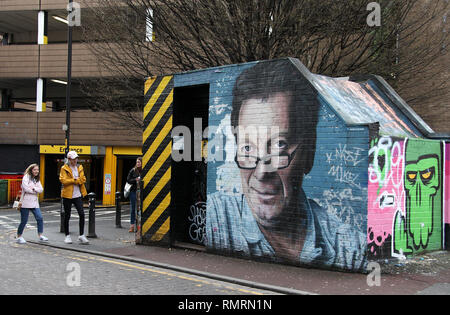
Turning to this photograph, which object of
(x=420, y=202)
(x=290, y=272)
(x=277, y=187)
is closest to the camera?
(x=290, y=272)

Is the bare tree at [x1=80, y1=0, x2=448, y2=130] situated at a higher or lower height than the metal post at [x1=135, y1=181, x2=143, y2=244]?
higher

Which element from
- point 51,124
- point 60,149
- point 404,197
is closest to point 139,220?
point 404,197

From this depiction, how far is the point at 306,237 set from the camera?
7711 millimetres

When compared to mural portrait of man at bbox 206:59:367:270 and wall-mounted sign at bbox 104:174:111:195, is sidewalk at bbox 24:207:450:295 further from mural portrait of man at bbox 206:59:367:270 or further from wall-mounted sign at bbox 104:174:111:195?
wall-mounted sign at bbox 104:174:111:195

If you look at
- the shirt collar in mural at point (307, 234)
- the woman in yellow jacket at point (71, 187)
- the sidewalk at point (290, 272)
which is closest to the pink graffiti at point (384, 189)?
the sidewalk at point (290, 272)

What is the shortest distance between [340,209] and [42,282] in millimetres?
4644

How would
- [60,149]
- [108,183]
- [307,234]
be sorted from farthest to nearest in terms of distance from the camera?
[60,149] → [108,183] → [307,234]

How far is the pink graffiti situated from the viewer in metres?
7.20

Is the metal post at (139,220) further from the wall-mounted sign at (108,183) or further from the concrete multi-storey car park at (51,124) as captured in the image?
the wall-mounted sign at (108,183)

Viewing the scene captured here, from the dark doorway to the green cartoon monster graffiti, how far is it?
408cm

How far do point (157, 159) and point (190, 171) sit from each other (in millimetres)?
776

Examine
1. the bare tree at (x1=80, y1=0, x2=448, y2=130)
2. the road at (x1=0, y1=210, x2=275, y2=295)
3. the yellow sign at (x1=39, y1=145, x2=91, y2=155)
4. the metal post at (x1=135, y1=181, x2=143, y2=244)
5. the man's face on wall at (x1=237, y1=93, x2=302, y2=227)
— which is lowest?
the road at (x1=0, y1=210, x2=275, y2=295)

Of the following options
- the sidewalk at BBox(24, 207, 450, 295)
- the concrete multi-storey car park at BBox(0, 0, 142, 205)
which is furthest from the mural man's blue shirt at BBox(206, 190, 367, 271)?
the concrete multi-storey car park at BBox(0, 0, 142, 205)

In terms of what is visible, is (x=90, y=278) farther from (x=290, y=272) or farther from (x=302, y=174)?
(x=302, y=174)
